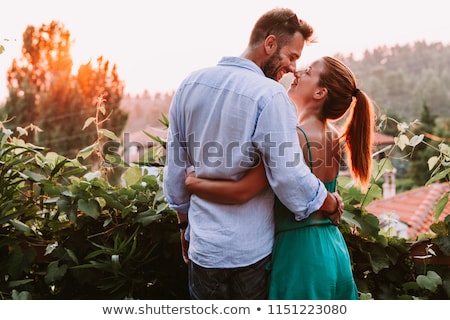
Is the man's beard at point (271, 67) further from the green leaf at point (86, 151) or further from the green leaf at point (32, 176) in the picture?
the green leaf at point (32, 176)

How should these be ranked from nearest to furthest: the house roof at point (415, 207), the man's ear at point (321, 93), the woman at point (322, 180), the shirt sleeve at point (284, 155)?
1. the shirt sleeve at point (284, 155)
2. the woman at point (322, 180)
3. the man's ear at point (321, 93)
4. the house roof at point (415, 207)

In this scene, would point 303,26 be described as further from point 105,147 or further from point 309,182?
point 105,147

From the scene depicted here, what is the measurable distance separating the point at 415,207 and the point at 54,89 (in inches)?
502

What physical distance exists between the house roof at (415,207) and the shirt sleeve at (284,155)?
671 cm

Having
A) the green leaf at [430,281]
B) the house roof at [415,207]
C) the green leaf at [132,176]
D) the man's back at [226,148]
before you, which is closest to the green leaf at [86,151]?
the green leaf at [132,176]

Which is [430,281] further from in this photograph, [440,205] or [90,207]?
[90,207]

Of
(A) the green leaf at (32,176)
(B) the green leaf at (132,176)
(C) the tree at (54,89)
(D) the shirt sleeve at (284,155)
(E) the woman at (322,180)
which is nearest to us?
(D) the shirt sleeve at (284,155)

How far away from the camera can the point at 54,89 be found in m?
18.9

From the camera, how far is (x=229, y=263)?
1470mm

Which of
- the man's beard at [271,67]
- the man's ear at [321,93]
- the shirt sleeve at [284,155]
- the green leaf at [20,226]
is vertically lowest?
the green leaf at [20,226]

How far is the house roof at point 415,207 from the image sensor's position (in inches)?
374

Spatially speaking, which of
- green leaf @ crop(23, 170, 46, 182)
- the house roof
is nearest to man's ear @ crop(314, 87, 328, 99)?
green leaf @ crop(23, 170, 46, 182)

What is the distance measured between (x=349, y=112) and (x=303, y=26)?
0.33m
